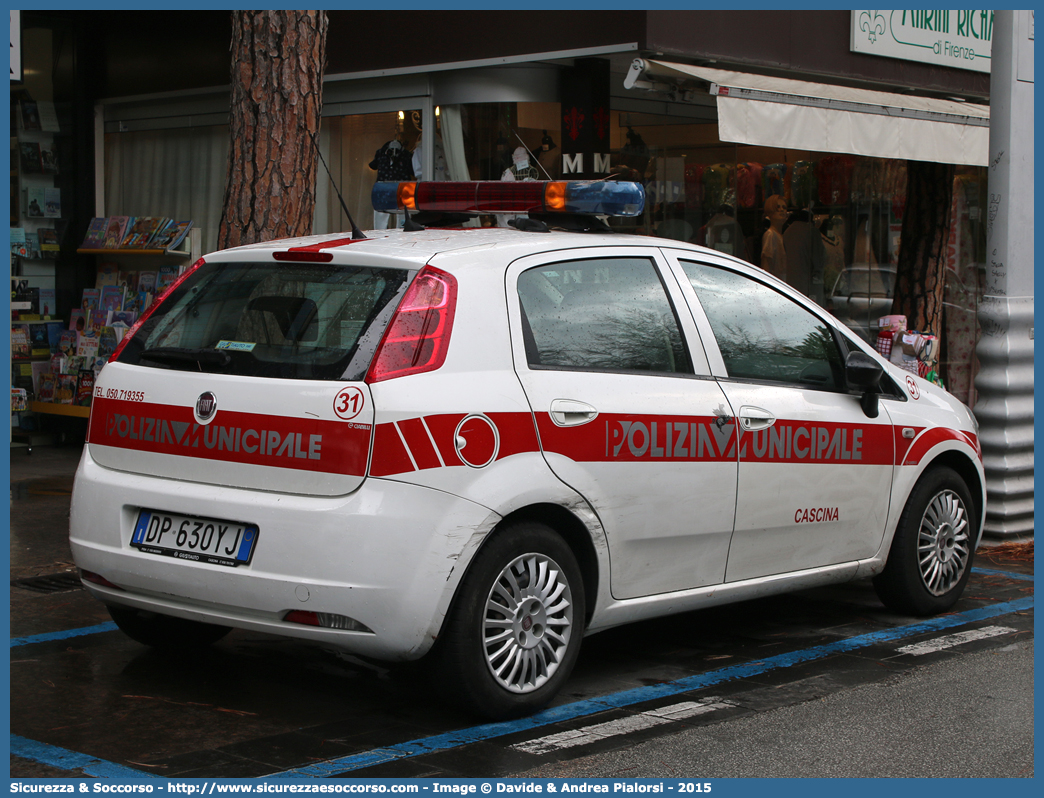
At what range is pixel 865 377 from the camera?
568 centimetres

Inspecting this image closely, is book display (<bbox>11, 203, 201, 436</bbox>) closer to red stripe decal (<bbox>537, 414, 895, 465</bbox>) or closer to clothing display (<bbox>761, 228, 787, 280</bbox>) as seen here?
clothing display (<bbox>761, 228, 787, 280</bbox>)

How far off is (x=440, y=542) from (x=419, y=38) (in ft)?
22.8

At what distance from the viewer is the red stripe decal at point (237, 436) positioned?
418cm

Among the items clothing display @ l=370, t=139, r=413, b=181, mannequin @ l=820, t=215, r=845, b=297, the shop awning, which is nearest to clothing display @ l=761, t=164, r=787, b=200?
mannequin @ l=820, t=215, r=845, b=297

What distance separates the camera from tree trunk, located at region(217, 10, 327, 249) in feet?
22.1

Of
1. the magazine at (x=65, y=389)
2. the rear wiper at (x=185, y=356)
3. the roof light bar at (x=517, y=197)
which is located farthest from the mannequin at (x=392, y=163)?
the rear wiper at (x=185, y=356)

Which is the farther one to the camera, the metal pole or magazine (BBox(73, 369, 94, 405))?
magazine (BBox(73, 369, 94, 405))

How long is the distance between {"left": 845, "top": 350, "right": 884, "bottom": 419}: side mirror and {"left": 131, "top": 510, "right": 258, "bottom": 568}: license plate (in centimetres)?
277

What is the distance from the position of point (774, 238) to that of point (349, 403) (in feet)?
28.1

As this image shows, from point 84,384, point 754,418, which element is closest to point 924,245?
point 754,418

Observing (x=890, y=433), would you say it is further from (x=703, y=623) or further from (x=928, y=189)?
(x=928, y=189)

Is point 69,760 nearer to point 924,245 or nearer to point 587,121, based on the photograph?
point 587,121

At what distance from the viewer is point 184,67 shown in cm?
1208

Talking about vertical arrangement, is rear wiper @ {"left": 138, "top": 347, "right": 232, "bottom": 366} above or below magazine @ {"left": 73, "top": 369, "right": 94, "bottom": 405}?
above
